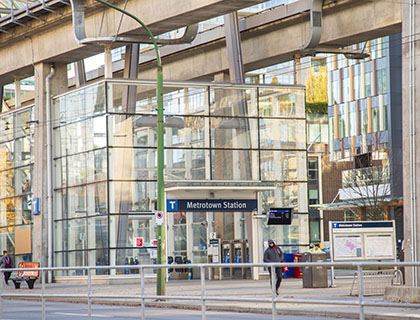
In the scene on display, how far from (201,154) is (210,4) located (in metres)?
11.0

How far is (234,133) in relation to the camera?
41094mm

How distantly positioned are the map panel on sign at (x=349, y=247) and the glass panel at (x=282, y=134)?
14197mm

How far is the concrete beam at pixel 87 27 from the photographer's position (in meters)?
32.1

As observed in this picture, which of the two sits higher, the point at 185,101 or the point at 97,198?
the point at 185,101

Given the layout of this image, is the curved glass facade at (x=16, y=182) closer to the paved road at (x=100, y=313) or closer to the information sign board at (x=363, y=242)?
the information sign board at (x=363, y=242)

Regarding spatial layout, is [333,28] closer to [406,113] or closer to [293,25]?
[293,25]

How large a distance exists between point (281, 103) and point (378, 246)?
1522cm

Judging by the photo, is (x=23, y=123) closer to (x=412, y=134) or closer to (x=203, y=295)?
(x=412, y=134)

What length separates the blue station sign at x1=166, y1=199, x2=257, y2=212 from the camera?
3550cm

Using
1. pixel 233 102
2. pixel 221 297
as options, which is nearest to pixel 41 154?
pixel 233 102

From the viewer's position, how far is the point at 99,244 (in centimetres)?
3944

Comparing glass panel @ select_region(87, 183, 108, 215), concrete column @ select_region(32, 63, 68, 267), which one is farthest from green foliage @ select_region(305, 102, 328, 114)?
glass panel @ select_region(87, 183, 108, 215)

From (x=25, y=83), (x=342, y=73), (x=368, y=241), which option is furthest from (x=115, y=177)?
(x=25, y=83)

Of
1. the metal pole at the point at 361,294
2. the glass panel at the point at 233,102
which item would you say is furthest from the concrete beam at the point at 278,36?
the metal pole at the point at 361,294
